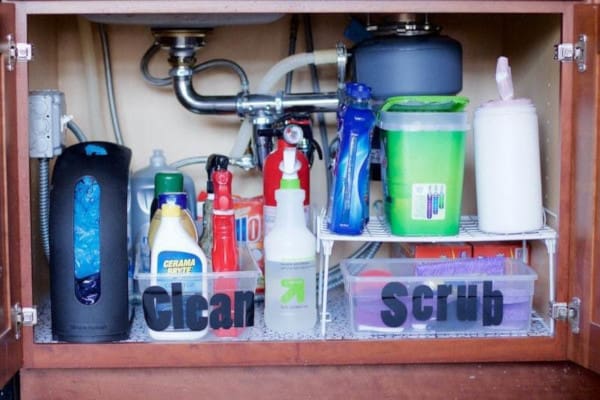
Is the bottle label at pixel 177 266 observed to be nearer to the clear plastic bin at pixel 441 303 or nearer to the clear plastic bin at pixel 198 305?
the clear plastic bin at pixel 198 305

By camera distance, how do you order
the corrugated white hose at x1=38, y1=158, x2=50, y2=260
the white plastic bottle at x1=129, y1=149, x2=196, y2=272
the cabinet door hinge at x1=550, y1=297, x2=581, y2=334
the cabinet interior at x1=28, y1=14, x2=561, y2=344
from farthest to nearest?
the cabinet interior at x1=28, y1=14, x2=561, y2=344 < the white plastic bottle at x1=129, y1=149, x2=196, y2=272 < the corrugated white hose at x1=38, y1=158, x2=50, y2=260 < the cabinet door hinge at x1=550, y1=297, x2=581, y2=334

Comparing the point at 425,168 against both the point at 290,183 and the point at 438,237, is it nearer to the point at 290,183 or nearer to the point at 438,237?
the point at 438,237

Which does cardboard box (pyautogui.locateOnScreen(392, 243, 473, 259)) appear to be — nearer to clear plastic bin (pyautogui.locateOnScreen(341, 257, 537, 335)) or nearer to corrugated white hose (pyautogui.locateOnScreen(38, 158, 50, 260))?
clear plastic bin (pyautogui.locateOnScreen(341, 257, 537, 335))

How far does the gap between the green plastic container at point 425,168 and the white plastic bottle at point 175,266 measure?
0.37m

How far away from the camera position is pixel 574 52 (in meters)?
1.46

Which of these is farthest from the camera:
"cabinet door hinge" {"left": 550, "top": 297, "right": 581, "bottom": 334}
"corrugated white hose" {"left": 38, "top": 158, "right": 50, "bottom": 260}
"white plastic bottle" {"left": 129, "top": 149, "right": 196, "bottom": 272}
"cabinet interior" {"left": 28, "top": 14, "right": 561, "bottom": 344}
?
"cabinet interior" {"left": 28, "top": 14, "right": 561, "bottom": 344}

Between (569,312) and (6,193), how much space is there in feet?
3.16

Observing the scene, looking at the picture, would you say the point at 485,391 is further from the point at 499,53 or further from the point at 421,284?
the point at 499,53

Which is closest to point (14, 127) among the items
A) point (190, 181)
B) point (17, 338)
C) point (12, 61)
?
point (12, 61)

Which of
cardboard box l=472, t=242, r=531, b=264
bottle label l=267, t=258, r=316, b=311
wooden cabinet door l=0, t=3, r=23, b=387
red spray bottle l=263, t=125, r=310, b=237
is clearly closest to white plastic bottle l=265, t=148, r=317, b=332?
bottle label l=267, t=258, r=316, b=311

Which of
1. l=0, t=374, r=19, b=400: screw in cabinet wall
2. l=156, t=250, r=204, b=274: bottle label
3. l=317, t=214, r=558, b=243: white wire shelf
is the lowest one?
l=0, t=374, r=19, b=400: screw in cabinet wall

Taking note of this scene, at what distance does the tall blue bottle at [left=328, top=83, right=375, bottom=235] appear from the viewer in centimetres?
155

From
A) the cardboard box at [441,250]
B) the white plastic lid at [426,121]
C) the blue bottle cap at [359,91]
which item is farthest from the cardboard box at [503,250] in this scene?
the blue bottle cap at [359,91]

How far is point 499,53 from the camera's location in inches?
77.7
